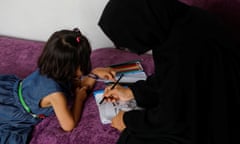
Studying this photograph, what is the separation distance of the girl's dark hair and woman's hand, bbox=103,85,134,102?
0.17 meters

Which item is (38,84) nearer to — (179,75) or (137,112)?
(137,112)

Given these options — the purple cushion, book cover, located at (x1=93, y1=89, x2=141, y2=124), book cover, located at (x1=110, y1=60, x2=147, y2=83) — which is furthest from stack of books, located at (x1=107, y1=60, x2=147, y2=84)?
the purple cushion

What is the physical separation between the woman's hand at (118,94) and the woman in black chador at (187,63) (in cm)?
24

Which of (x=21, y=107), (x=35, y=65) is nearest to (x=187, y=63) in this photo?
(x=21, y=107)

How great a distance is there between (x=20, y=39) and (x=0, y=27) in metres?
0.16

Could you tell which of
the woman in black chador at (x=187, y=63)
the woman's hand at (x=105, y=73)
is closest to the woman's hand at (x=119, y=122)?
the woman in black chador at (x=187, y=63)

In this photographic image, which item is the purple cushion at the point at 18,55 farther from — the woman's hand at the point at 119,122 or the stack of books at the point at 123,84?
the woman's hand at the point at 119,122

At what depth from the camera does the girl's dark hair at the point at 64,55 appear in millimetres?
1137

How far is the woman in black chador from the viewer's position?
904mm

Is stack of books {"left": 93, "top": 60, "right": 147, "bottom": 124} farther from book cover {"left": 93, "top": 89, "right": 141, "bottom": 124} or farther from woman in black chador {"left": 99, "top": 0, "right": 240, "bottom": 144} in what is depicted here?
woman in black chador {"left": 99, "top": 0, "right": 240, "bottom": 144}

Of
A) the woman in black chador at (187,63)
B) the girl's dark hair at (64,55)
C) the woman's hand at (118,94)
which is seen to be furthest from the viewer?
the woman's hand at (118,94)

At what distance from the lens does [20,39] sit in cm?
189

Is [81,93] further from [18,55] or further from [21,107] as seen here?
[18,55]

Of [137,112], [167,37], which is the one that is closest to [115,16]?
[167,37]
